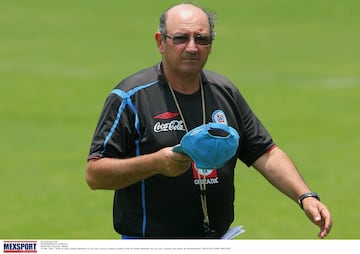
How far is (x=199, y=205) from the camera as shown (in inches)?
260

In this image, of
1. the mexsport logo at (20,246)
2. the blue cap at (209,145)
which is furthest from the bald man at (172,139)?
the mexsport logo at (20,246)

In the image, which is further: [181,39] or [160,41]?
[160,41]

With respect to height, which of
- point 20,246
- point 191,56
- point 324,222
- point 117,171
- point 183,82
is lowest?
point 20,246

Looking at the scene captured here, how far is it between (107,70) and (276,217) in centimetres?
1294

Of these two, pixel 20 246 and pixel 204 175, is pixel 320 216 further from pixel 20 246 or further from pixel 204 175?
pixel 20 246

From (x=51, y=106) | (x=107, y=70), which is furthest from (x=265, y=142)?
(x=107, y=70)

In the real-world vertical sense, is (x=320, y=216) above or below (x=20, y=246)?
above

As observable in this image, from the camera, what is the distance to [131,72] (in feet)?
81.8

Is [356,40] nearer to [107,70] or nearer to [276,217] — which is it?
[107,70]

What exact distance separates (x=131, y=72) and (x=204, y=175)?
Result: 728 inches

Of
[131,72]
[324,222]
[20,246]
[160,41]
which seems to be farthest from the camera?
[131,72]

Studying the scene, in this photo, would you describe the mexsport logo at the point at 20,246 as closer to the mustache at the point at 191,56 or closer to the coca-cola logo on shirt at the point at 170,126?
the coca-cola logo on shirt at the point at 170,126

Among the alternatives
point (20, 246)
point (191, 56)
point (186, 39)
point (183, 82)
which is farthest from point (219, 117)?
point (20, 246)

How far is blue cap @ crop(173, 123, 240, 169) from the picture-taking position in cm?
584
